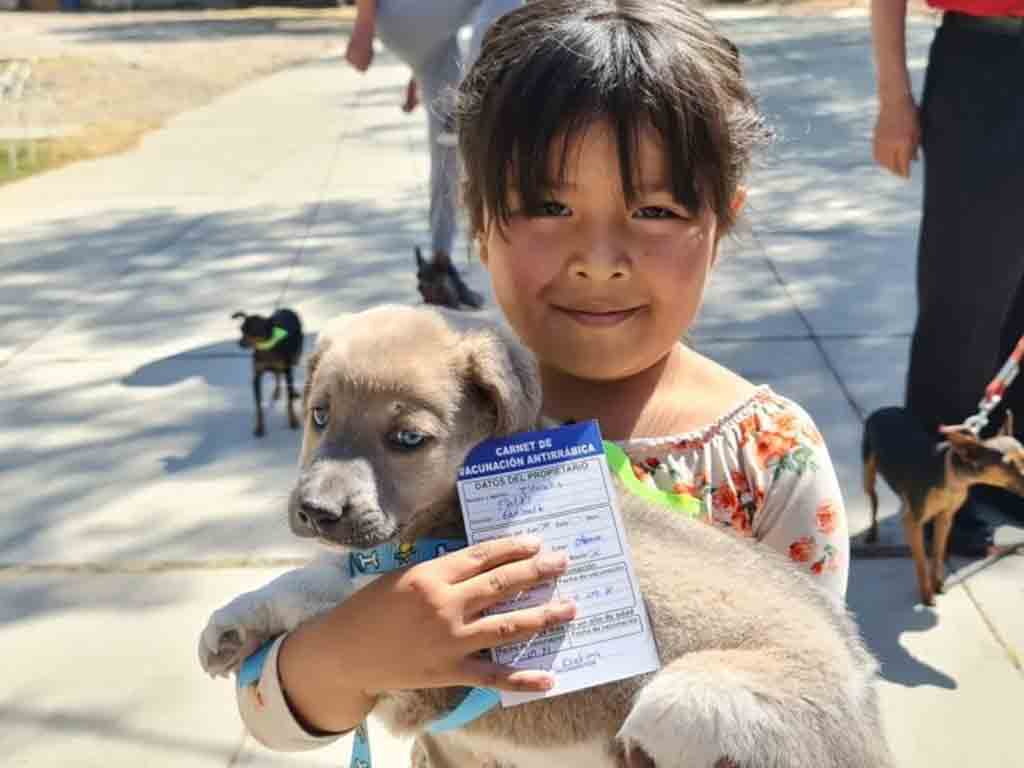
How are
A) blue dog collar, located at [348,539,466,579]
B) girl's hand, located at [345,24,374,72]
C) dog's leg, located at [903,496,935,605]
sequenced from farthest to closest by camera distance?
1. girl's hand, located at [345,24,374,72]
2. dog's leg, located at [903,496,935,605]
3. blue dog collar, located at [348,539,466,579]

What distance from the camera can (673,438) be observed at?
2.23 metres

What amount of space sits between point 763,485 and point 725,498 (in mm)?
73

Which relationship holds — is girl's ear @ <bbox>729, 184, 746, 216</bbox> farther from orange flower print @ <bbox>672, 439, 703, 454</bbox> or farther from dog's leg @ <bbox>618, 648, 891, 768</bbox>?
dog's leg @ <bbox>618, 648, 891, 768</bbox>

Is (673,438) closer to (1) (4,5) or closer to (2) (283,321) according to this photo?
(2) (283,321)

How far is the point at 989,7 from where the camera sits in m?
3.47

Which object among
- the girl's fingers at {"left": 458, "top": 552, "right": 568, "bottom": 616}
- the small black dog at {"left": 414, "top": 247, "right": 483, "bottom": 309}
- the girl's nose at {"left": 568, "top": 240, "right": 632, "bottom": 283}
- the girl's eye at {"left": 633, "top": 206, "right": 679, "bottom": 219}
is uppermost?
the girl's eye at {"left": 633, "top": 206, "right": 679, "bottom": 219}

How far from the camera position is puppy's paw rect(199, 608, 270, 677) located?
189 centimetres

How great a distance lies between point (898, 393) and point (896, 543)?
1338 millimetres

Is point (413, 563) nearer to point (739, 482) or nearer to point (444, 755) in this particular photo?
point (444, 755)

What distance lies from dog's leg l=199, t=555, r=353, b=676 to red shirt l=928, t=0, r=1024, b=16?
8.59ft

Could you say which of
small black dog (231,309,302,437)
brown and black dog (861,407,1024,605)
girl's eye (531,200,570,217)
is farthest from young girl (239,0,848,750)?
small black dog (231,309,302,437)

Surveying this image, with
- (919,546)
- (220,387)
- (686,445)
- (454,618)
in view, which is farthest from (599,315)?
(220,387)

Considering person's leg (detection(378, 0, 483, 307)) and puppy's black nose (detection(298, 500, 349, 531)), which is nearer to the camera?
puppy's black nose (detection(298, 500, 349, 531))

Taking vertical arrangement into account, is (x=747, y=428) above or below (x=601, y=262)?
below
